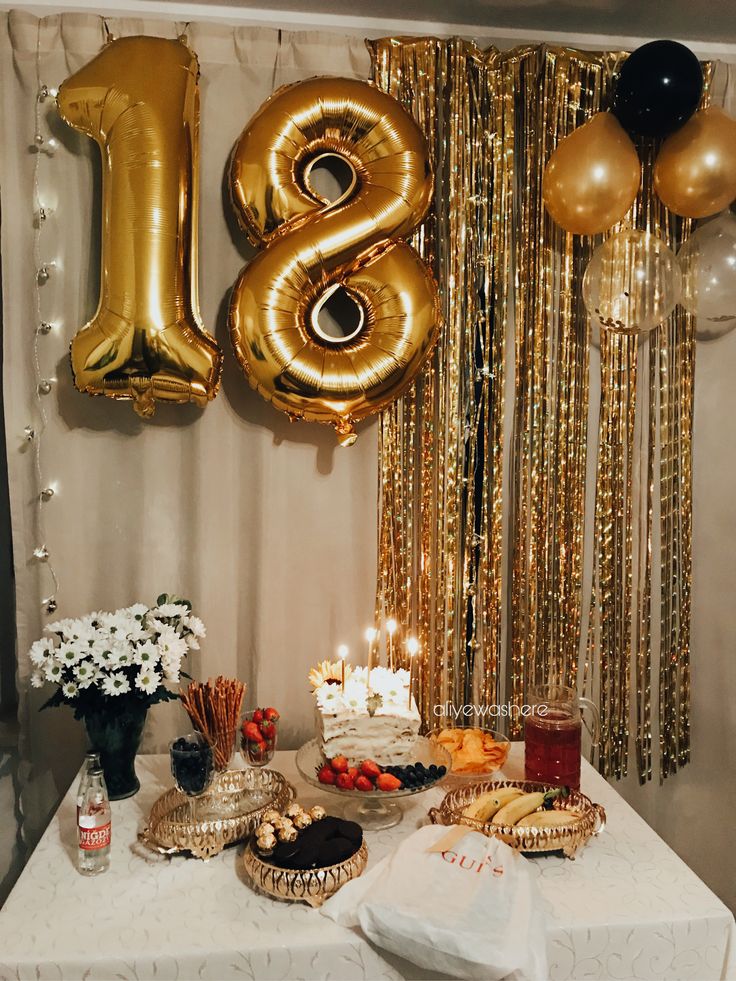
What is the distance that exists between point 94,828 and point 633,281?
1559 millimetres

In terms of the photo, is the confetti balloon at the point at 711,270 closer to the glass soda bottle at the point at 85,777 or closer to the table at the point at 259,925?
the table at the point at 259,925

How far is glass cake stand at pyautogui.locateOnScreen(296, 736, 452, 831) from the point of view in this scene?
1.50 m

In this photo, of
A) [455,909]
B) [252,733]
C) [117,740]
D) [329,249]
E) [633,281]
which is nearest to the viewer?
[455,909]

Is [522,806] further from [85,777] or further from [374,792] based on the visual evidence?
[85,777]

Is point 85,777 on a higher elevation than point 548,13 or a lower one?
lower

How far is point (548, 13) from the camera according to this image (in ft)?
6.51

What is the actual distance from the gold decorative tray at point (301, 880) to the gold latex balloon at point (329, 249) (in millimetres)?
945

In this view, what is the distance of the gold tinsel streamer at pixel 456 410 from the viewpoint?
77.7 inches

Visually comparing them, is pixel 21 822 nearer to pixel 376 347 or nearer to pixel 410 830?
pixel 410 830

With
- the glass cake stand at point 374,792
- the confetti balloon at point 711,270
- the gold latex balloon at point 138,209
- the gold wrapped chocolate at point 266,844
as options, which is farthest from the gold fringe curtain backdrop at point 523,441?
the gold wrapped chocolate at point 266,844

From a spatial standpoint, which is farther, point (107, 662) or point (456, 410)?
point (456, 410)

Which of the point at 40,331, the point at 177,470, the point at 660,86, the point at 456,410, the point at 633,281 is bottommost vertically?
the point at 177,470

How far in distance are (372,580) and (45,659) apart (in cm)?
76

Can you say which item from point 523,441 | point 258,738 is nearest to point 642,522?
point 523,441
